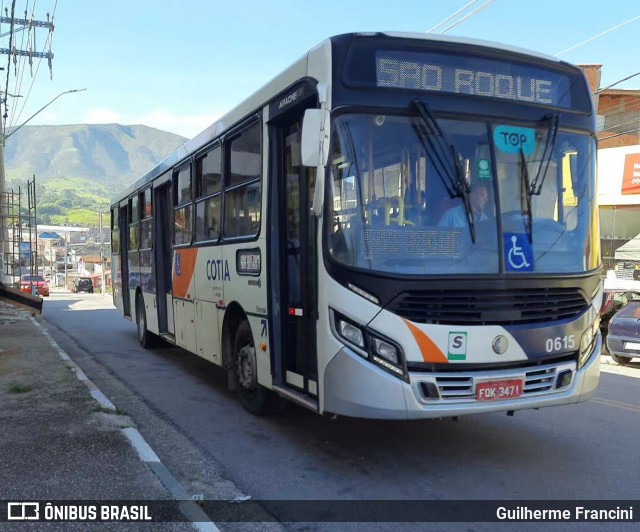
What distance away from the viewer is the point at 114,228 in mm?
15250

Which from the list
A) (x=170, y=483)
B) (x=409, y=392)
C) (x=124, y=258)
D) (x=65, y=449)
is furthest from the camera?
(x=124, y=258)

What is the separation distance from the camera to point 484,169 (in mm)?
4926

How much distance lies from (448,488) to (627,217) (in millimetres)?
25876

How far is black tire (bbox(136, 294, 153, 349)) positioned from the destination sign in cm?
859

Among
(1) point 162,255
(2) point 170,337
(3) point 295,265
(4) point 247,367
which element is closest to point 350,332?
(3) point 295,265

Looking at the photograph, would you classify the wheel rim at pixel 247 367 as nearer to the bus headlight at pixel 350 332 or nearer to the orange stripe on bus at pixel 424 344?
the bus headlight at pixel 350 332

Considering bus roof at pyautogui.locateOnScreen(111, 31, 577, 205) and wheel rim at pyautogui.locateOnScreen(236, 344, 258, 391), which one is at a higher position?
bus roof at pyautogui.locateOnScreen(111, 31, 577, 205)

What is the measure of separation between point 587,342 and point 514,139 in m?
1.76

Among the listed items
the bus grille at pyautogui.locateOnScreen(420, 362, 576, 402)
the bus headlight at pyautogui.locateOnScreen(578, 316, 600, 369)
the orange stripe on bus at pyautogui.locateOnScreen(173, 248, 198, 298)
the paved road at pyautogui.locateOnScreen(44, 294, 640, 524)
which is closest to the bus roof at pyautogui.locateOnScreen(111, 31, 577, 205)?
the orange stripe on bus at pyautogui.locateOnScreen(173, 248, 198, 298)

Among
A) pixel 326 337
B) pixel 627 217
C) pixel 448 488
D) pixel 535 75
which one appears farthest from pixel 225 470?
pixel 627 217

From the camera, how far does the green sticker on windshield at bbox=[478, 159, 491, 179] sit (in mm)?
4914

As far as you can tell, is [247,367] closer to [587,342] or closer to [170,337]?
[587,342]

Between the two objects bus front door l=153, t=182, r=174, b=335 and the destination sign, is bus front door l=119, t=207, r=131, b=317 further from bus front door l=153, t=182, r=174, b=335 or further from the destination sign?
the destination sign

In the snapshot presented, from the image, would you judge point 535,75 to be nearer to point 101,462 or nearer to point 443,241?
point 443,241
